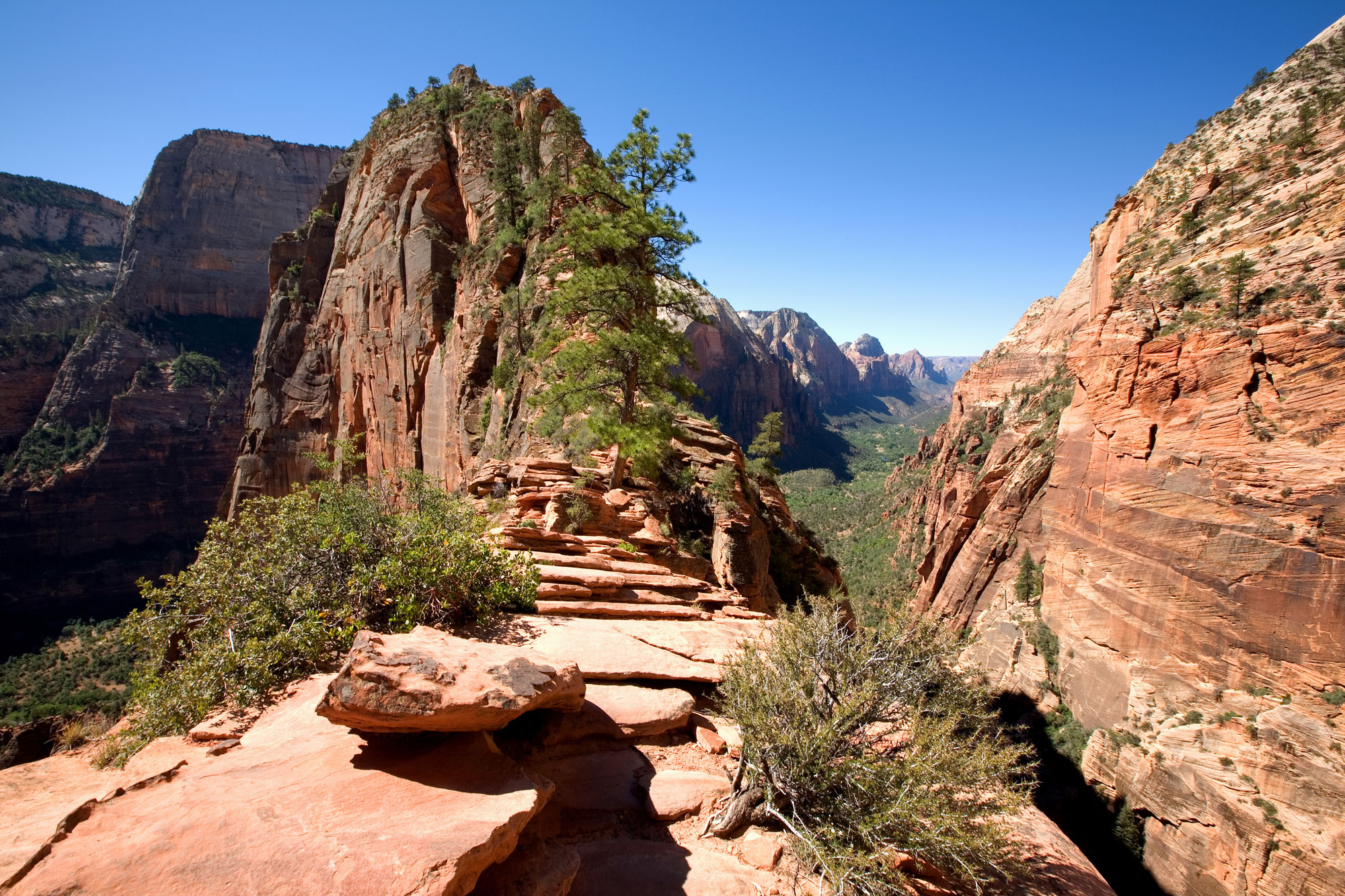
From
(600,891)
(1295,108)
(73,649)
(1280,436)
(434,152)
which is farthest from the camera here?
(73,649)

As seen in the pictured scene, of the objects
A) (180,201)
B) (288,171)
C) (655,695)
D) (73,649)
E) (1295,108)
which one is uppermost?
(288,171)

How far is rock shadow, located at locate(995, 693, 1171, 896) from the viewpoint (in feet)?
67.1

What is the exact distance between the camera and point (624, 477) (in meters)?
14.3

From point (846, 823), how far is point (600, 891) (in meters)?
2.14

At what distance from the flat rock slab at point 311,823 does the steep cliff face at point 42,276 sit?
102 metres

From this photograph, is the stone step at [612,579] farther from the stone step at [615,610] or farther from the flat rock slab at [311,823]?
the flat rock slab at [311,823]

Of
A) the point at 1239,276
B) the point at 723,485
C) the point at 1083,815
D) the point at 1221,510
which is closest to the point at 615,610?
the point at 723,485

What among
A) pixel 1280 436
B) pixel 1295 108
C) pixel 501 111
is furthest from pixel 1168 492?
pixel 501 111

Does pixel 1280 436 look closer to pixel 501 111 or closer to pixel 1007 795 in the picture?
pixel 1007 795

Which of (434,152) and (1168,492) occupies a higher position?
(434,152)

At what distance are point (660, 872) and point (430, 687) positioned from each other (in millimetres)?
2466

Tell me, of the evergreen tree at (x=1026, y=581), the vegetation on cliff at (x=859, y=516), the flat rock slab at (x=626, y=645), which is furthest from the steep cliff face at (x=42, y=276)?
the evergreen tree at (x=1026, y=581)

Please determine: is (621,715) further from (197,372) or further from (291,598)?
(197,372)

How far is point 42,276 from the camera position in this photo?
3307 inches
